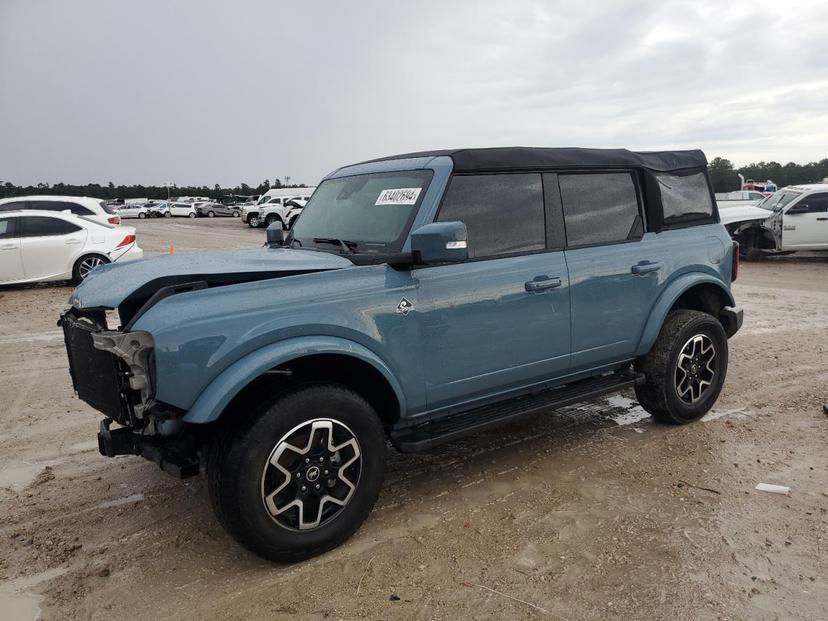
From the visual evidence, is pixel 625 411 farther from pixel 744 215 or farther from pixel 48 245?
pixel 744 215

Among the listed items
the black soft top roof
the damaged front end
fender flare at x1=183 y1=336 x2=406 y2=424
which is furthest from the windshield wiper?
the damaged front end

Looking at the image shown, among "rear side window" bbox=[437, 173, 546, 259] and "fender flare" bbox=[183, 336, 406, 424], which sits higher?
"rear side window" bbox=[437, 173, 546, 259]

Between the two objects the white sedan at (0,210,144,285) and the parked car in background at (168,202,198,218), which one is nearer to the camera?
the white sedan at (0,210,144,285)

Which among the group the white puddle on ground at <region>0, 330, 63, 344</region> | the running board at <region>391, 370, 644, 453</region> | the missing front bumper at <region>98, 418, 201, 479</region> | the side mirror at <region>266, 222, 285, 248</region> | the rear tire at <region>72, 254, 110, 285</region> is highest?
the side mirror at <region>266, 222, 285, 248</region>

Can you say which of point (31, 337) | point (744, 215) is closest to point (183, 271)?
point (31, 337)

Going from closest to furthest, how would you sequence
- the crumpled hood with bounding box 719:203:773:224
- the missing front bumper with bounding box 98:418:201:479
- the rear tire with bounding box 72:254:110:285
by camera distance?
the missing front bumper with bounding box 98:418:201:479 < the rear tire with bounding box 72:254:110:285 < the crumpled hood with bounding box 719:203:773:224

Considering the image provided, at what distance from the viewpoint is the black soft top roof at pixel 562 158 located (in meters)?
3.94

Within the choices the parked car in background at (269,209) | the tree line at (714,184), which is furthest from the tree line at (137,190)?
the parked car in background at (269,209)

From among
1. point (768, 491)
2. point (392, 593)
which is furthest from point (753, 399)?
point (392, 593)

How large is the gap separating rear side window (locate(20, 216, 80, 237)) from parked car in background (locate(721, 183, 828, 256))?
560 inches

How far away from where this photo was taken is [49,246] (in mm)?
12266

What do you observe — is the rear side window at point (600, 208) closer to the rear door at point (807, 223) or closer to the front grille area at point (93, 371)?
the front grille area at point (93, 371)

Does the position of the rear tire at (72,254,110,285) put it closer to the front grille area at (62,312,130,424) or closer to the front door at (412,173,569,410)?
the front grille area at (62,312,130,424)

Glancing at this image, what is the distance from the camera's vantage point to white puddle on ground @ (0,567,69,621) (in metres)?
2.87
